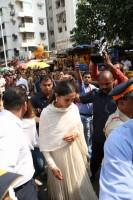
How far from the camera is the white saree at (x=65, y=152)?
171 inches

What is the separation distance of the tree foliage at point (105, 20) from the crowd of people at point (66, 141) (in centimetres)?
1737

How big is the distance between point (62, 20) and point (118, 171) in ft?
197

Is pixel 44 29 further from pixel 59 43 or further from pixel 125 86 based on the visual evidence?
pixel 125 86

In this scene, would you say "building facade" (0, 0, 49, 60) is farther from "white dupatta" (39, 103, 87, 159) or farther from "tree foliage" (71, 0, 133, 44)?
"white dupatta" (39, 103, 87, 159)

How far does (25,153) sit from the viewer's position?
9.99 feet

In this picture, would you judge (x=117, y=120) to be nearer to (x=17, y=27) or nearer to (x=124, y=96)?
(x=124, y=96)

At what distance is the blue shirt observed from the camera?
1604 millimetres

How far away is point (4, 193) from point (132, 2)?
20.5 m

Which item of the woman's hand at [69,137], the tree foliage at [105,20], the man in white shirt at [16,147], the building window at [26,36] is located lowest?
the building window at [26,36]

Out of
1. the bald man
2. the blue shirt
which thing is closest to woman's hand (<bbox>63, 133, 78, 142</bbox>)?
the bald man

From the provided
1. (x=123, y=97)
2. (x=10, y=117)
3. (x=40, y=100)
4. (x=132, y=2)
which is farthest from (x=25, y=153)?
(x=132, y=2)

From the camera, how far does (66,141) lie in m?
4.38

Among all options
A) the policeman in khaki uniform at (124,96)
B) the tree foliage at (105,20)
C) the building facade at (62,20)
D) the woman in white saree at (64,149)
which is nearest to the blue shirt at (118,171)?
the policeman in khaki uniform at (124,96)

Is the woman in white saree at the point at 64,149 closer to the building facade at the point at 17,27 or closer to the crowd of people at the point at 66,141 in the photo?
the crowd of people at the point at 66,141
